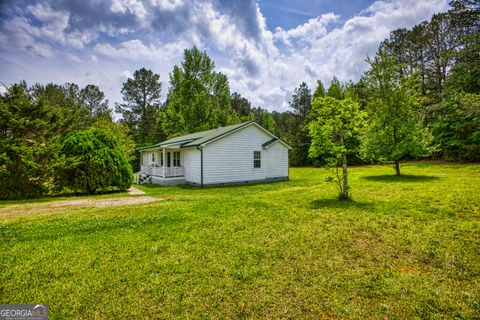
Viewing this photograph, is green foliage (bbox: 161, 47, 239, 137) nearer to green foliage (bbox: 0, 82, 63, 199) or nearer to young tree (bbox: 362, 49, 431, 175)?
young tree (bbox: 362, 49, 431, 175)

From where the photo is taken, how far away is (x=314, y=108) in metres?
9.03

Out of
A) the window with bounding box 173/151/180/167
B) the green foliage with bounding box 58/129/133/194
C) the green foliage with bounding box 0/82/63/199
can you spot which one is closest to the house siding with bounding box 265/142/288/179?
the window with bounding box 173/151/180/167

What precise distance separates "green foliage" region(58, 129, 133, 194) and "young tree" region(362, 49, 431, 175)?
15.0 meters

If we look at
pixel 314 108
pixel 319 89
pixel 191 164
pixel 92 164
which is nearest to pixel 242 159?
pixel 191 164

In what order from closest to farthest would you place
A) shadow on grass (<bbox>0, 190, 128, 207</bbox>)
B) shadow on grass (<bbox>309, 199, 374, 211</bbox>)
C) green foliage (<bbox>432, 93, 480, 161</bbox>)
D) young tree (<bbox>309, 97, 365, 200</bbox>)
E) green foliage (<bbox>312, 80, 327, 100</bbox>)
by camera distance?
shadow on grass (<bbox>309, 199, 374, 211</bbox>) < young tree (<bbox>309, 97, 365, 200</bbox>) < shadow on grass (<bbox>0, 190, 128, 207</bbox>) < green foliage (<bbox>432, 93, 480, 161</bbox>) < green foliage (<bbox>312, 80, 327, 100</bbox>)

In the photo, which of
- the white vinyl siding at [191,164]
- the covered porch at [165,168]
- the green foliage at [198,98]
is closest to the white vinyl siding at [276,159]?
the white vinyl siding at [191,164]

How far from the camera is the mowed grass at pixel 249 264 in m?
2.94

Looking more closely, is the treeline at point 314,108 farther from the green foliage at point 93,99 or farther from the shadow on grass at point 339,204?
the shadow on grass at point 339,204

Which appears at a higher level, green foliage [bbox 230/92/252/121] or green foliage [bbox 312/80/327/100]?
green foliage [bbox 230/92/252/121]

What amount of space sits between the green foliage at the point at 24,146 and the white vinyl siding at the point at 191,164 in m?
7.51

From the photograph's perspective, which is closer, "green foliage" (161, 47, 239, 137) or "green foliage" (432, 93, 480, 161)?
"green foliage" (432, 93, 480, 161)

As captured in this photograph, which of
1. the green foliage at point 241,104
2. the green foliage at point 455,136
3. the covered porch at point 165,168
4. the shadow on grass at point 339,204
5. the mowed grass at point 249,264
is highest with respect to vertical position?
the green foliage at point 241,104

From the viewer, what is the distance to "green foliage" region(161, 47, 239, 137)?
32062mm

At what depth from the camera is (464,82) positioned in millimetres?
22453
